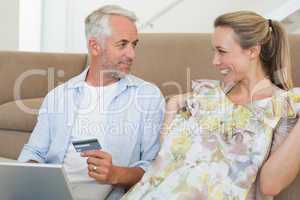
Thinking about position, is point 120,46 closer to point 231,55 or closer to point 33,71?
point 231,55

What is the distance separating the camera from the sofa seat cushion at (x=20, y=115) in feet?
7.29

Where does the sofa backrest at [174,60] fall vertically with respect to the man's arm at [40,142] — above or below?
above

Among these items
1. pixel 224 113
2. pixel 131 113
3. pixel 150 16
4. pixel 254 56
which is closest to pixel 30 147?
pixel 131 113

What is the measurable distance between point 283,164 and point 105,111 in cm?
70

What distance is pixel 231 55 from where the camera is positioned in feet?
4.60

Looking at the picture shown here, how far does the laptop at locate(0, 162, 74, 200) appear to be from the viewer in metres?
0.99

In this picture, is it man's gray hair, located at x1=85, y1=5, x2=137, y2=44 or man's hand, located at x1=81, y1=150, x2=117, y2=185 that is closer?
man's hand, located at x1=81, y1=150, x2=117, y2=185

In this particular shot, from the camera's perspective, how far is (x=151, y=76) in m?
2.03

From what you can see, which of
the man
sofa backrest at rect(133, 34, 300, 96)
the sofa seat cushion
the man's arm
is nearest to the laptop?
the man

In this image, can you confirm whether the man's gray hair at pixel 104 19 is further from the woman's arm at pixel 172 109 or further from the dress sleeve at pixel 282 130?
the dress sleeve at pixel 282 130

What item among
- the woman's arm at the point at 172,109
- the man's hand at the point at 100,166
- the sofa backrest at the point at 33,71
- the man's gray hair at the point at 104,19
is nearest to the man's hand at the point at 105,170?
the man's hand at the point at 100,166

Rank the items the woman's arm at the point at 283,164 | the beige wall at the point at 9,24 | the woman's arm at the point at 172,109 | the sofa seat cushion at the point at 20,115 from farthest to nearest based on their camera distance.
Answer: the beige wall at the point at 9,24 < the sofa seat cushion at the point at 20,115 < the woman's arm at the point at 172,109 < the woman's arm at the point at 283,164

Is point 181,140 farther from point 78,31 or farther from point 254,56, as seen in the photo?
point 78,31

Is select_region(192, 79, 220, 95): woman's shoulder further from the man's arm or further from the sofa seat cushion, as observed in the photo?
the sofa seat cushion
